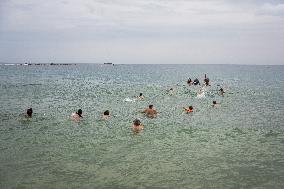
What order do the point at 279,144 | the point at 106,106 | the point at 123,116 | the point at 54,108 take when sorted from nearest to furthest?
the point at 279,144 → the point at 123,116 → the point at 54,108 → the point at 106,106

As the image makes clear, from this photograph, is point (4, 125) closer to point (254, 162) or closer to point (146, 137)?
point (146, 137)

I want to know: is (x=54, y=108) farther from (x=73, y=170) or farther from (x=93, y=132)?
Result: (x=73, y=170)

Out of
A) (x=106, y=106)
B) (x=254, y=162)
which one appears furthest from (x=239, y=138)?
(x=106, y=106)

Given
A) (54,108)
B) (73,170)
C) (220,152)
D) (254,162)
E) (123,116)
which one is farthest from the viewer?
(54,108)

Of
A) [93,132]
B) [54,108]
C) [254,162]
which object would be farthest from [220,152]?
[54,108]

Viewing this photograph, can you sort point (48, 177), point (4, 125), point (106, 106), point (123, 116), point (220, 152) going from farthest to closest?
1. point (106, 106)
2. point (123, 116)
3. point (4, 125)
4. point (220, 152)
5. point (48, 177)

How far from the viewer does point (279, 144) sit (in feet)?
68.9

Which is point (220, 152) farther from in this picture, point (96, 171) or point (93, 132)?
point (93, 132)

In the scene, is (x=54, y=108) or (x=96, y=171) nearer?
(x=96, y=171)

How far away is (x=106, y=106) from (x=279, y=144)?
19.9 meters

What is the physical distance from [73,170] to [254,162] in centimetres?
811

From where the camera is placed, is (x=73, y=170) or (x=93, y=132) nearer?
(x=73, y=170)

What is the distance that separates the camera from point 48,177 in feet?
49.5

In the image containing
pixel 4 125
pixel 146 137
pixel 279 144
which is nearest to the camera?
pixel 279 144
